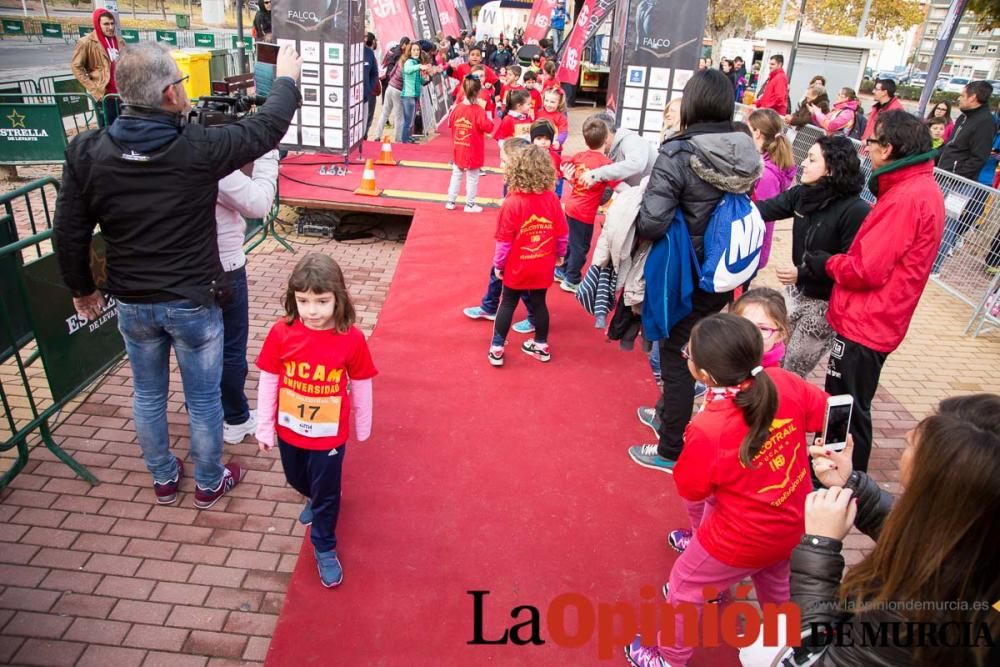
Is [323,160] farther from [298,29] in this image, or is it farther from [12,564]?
[12,564]

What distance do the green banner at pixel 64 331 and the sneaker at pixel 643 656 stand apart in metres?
3.12

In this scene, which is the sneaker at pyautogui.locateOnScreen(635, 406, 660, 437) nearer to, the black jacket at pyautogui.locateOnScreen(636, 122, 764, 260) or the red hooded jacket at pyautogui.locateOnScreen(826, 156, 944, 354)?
the red hooded jacket at pyautogui.locateOnScreen(826, 156, 944, 354)

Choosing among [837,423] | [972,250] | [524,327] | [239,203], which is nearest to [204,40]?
[524,327]

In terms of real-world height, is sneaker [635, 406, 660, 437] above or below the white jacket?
below

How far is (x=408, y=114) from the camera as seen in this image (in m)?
12.7

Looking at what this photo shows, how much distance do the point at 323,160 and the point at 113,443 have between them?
23.8 ft

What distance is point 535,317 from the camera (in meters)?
5.06

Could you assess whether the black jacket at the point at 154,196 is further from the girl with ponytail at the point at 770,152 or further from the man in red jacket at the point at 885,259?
the girl with ponytail at the point at 770,152

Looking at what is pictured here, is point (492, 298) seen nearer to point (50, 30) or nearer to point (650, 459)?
point (650, 459)

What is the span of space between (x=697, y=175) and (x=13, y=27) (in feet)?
134

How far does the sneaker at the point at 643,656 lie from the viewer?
262 cm

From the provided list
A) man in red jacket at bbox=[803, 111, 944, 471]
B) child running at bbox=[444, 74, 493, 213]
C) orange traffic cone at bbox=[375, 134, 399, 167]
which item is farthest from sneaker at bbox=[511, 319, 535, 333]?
orange traffic cone at bbox=[375, 134, 399, 167]

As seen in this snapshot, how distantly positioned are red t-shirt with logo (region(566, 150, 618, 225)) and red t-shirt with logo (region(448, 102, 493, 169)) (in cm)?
214

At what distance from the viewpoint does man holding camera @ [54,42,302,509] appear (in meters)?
2.81
